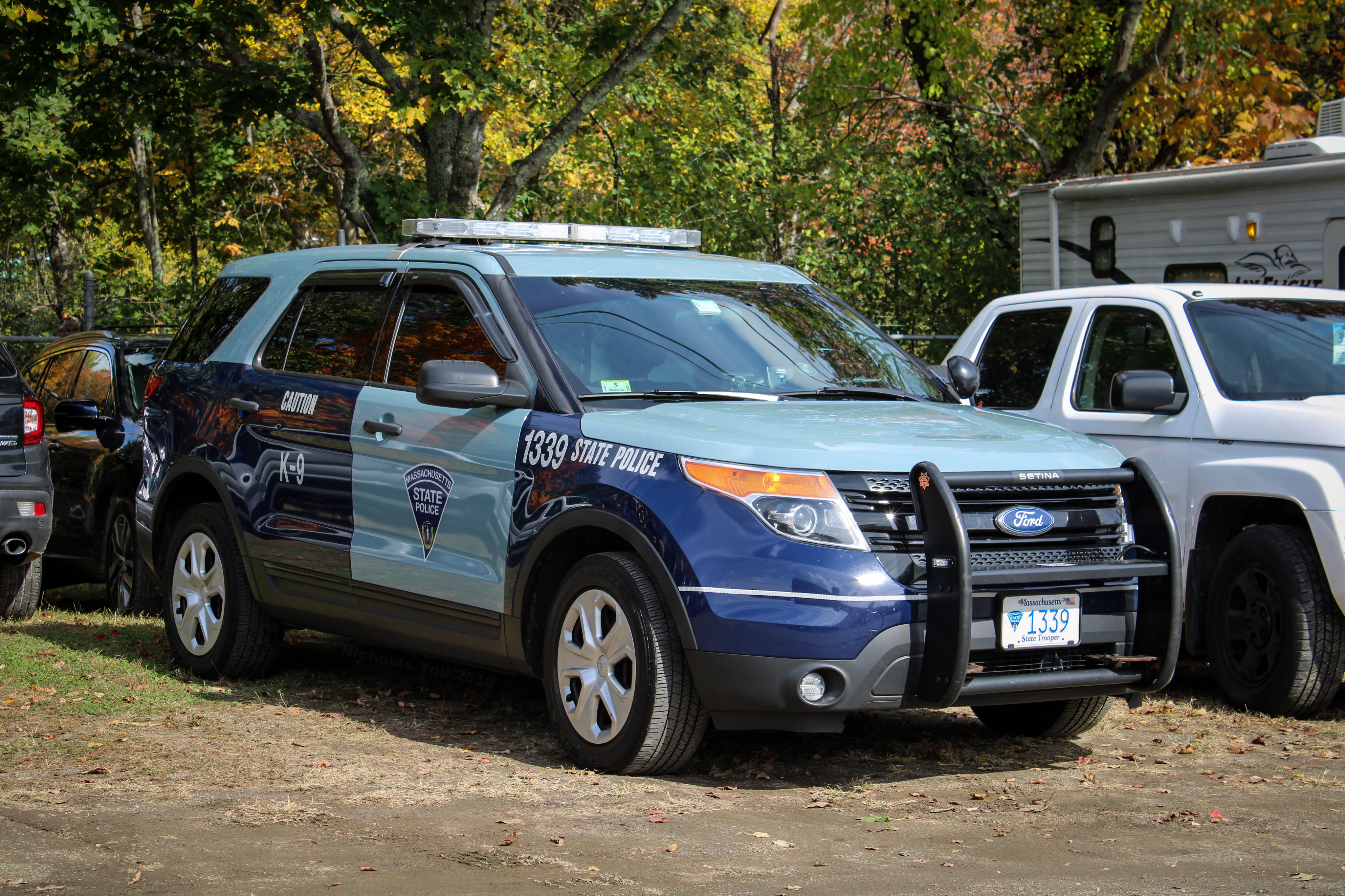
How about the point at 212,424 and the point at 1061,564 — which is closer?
the point at 1061,564

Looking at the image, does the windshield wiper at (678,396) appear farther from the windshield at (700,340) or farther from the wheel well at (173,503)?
the wheel well at (173,503)

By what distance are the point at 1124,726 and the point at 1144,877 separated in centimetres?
247

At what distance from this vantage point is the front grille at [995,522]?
5.09 metres

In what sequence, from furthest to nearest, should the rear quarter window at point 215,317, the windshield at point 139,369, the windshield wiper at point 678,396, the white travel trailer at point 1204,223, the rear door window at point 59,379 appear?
1. the white travel trailer at point 1204,223
2. the rear door window at point 59,379
3. the windshield at point 139,369
4. the rear quarter window at point 215,317
5. the windshield wiper at point 678,396

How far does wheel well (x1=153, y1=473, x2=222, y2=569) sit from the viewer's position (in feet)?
25.4

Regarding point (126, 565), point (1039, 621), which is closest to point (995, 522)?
point (1039, 621)

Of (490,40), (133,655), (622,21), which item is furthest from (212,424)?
(622,21)

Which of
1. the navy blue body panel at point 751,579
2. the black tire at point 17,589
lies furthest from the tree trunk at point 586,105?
the navy blue body panel at point 751,579

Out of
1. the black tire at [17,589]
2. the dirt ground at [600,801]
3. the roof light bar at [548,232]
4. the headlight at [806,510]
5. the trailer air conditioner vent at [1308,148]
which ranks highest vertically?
the trailer air conditioner vent at [1308,148]

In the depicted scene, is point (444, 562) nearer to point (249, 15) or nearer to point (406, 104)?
point (406, 104)

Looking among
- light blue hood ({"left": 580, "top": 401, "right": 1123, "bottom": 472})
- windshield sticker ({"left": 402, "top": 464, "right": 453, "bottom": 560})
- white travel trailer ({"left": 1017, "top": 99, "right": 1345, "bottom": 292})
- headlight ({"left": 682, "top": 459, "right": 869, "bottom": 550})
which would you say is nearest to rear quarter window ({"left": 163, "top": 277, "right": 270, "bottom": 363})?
windshield sticker ({"left": 402, "top": 464, "right": 453, "bottom": 560})

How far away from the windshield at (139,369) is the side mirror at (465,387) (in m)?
4.61

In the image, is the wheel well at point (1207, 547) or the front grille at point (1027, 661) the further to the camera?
the wheel well at point (1207, 547)

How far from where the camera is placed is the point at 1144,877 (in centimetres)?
434
